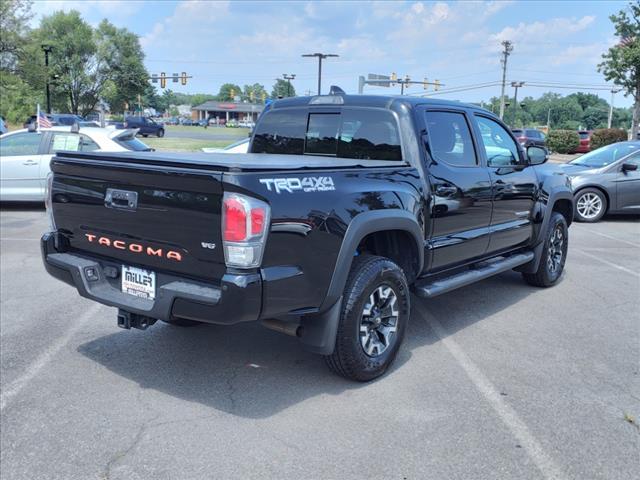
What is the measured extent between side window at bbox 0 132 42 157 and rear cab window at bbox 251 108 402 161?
7.57 meters

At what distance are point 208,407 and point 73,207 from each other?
165 cm

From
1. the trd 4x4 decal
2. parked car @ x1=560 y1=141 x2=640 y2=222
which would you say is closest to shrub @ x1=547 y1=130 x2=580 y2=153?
parked car @ x1=560 y1=141 x2=640 y2=222

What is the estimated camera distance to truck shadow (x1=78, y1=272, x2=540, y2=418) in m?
3.96

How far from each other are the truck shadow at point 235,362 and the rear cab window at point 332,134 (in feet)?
5.32

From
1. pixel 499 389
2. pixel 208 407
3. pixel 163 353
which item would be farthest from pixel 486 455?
pixel 163 353

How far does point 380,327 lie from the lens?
4238 millimetres

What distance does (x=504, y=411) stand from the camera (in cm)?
376

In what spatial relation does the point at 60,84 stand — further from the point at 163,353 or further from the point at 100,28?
the point at 163,353

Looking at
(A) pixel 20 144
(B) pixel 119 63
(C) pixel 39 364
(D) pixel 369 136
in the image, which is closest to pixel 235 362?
(C) pixel 39 364

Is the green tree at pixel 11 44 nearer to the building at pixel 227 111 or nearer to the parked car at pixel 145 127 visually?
the parked car at pixel 145 127

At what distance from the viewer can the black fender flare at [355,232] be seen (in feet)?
12.2

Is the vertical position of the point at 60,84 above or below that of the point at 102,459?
above

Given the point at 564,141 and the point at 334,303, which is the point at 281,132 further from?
the point at 564,141

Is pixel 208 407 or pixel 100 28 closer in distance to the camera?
pixel 208 407
